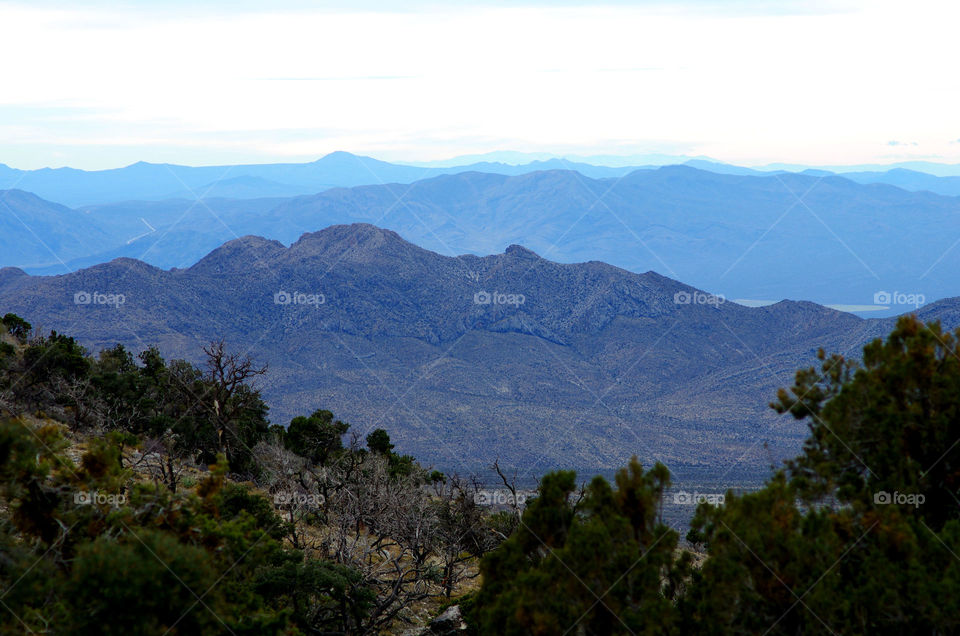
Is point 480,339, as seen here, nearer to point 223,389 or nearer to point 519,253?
point 519,253

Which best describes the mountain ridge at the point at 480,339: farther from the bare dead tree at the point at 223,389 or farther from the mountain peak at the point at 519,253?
the bare dead tree at the point at 223,389

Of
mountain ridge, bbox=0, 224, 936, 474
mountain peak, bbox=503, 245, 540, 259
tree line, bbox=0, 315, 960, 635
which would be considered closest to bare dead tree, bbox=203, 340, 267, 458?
tree line, bbox=0, 315, 960, 635

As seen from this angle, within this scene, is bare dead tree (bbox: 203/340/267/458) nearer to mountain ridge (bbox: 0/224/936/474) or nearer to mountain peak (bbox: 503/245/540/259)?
mountain ridge (bbox: 0/224/936/474)

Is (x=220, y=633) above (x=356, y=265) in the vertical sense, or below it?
below

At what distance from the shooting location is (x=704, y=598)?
13.1 meters

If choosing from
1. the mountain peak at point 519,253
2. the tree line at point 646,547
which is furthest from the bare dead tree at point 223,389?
the mountain peak at point 519,253

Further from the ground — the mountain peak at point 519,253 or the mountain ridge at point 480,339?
the mountain peak at point 519,253

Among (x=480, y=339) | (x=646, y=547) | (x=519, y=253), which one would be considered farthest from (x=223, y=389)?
(x=519, y=253)

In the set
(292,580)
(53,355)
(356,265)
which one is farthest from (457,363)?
(292,580)

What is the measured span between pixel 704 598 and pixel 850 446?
4.25 metres

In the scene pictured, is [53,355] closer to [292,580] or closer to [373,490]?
[373,490]

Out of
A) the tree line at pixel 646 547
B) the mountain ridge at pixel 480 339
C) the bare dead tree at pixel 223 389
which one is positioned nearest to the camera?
the tree line at pixel 646 547

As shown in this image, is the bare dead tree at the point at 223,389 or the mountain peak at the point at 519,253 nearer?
the bare dead tree at the point at 223,389

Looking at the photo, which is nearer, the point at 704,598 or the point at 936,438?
the point at 704,598
